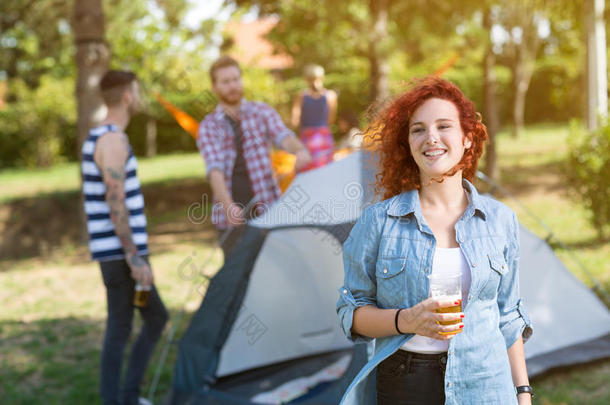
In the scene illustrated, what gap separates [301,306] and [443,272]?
7.78 feet

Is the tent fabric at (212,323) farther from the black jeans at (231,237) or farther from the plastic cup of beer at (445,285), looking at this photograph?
the plastic cup of beer at (445,285)

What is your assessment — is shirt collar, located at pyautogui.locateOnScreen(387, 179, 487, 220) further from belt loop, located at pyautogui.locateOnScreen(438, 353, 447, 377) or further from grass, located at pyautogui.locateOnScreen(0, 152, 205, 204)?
grass, located at pyautogui.locateOnScreen(0, 152, 205, 204)

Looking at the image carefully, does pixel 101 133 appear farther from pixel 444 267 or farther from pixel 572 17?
pixel 572 17

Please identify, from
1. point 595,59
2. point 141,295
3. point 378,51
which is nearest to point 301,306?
point 141,295

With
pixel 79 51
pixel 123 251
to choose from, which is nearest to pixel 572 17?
pixel 79 51

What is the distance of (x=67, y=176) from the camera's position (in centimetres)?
1357

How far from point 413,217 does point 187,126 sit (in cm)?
401

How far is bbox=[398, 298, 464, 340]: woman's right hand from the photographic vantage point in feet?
4.04

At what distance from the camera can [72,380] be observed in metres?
3.62

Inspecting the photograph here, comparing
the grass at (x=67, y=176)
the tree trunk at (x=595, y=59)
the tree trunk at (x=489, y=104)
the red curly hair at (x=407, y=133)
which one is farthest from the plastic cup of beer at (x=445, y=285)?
the grass at (x=67, y=176)

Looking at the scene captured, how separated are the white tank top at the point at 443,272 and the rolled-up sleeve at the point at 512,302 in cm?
13

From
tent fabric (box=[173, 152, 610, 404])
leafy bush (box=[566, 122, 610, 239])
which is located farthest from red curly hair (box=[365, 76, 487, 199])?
leafy bush (box=[566, 122, 610, 239])

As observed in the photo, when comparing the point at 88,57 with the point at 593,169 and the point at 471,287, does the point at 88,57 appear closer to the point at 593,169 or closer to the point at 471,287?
the point at 593,169

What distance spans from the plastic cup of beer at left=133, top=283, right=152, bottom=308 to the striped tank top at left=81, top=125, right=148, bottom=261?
0.15m
